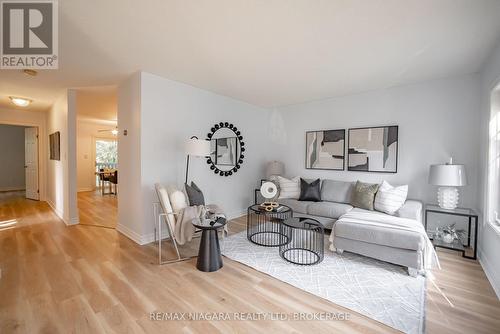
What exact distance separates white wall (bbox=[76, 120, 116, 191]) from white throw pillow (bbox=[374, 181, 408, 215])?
8.26 m

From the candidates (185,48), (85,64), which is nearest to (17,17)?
(85,64)

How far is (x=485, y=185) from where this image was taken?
8.24ft

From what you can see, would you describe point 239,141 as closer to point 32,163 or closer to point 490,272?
point 490,272

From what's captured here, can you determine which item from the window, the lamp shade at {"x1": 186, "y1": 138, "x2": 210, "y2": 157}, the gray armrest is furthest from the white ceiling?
the gray armrest

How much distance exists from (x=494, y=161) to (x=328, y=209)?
1.98 m

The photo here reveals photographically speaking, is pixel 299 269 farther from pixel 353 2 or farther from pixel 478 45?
pixel 478 45

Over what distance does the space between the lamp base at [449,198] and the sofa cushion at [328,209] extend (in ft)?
3.89

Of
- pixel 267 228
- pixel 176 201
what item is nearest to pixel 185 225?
pixel 176 201

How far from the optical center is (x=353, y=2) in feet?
5.43

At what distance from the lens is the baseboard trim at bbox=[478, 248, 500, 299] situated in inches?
79.7

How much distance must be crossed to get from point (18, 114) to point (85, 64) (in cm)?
425

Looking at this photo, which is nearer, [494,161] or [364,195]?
[494,161]

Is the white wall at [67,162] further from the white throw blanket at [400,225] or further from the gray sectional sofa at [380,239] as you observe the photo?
the white throw blanket at [400,225]

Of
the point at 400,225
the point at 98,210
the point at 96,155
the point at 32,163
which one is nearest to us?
the point at 400,225
